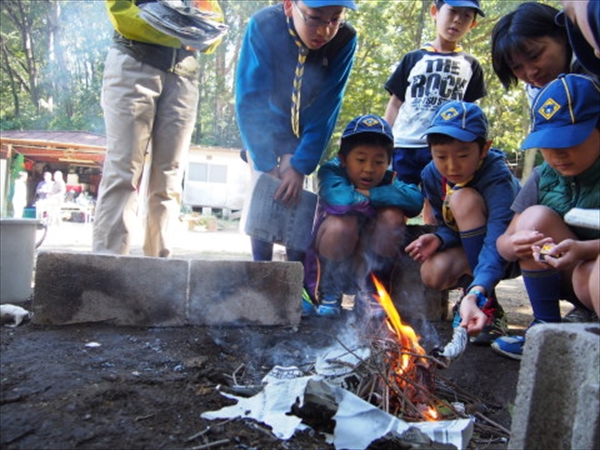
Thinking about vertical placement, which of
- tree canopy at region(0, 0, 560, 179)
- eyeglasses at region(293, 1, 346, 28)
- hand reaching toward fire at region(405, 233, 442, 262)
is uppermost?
tree canopy at region(0, 0, 560, 179)

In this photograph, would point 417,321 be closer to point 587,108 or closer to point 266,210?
point 266,210

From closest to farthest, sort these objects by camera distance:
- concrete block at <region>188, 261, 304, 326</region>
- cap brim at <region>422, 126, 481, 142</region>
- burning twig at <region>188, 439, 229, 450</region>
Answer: burning twig at <region>188, 439, 229, 450</region> → cap brim at <region>422, 126, 481, 142</region> → concrete block at <region>188, 261, 304, 326</region>

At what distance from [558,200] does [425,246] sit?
892 millimetres

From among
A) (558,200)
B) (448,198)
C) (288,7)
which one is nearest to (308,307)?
(448,198)

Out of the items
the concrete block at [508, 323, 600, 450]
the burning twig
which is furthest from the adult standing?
the concrete block at [508, 323, 600, 450]

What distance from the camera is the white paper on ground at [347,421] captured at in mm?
1665

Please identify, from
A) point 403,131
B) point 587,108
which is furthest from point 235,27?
point 587,108

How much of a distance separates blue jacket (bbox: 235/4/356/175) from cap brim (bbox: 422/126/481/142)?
3.14ft

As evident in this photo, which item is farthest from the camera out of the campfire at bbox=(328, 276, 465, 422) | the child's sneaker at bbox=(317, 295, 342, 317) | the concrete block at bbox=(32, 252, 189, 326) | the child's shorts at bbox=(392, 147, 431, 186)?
the child's shorts at bbox=(392, 147, 431, 186)

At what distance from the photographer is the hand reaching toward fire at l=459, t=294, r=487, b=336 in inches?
84.9

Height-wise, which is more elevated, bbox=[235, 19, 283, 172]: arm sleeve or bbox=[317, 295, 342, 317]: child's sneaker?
bbox=[235, 19, 283, 172]: arm sleeve

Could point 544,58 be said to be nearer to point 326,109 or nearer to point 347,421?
point 326,109

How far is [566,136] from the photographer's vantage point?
219cm

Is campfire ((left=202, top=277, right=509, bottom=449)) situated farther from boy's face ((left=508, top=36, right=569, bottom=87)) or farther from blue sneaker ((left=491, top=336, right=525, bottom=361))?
boy's face ((left=508, top=36, right=569, bottom=87))
